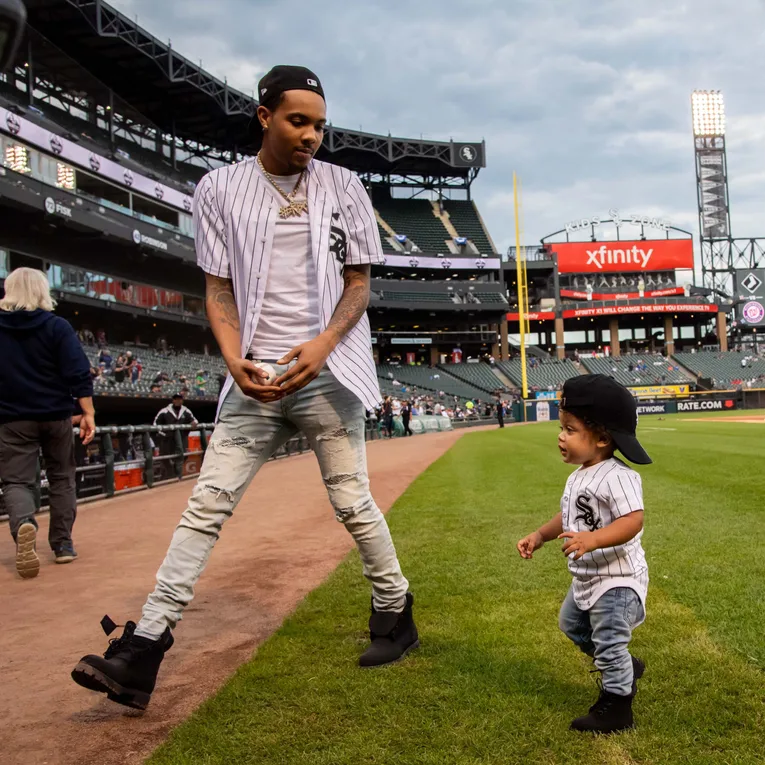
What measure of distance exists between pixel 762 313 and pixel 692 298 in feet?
21.3

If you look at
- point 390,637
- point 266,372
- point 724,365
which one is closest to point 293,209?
point 266,372

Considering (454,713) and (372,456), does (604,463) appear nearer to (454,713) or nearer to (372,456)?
(454,713)

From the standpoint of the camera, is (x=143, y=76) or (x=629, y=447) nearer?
(x=629, y=447)

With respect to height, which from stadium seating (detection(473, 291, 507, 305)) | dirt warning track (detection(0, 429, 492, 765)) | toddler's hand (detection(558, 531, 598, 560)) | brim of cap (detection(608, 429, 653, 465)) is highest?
stadium seating (detection(473, 291, 507, 305))

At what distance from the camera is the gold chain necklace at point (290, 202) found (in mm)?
2992

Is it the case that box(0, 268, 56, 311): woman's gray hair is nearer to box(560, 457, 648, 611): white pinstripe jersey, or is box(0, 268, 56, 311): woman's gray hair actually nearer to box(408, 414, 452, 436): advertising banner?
box(560, 457, 648, 611): white pinstripe jersey

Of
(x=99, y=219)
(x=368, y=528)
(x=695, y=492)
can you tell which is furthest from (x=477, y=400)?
(x=368, y=528)

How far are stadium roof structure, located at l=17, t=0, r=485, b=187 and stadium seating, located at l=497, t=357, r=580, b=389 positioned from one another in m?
21.3

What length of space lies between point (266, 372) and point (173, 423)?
1098cm

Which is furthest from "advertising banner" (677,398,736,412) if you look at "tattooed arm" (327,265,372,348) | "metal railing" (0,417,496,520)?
"tattooed arm" (327,265,372,348)

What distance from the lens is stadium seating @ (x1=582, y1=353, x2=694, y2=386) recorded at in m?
57.2

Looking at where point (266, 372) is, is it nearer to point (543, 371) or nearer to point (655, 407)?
point (655, 407)

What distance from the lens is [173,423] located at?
13.1 meters

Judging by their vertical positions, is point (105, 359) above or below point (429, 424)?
above
